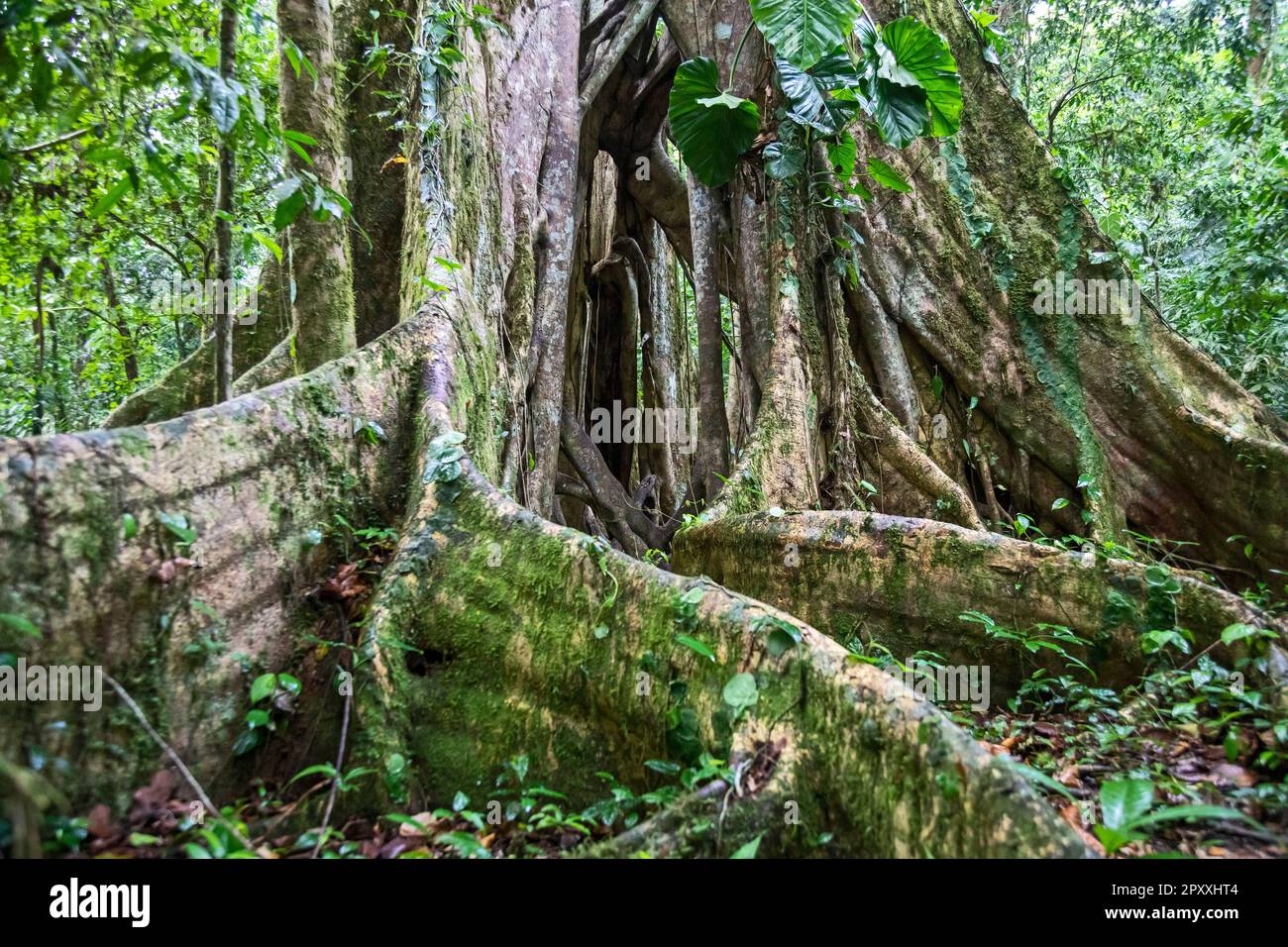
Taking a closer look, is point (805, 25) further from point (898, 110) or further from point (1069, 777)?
point (1069, 777)

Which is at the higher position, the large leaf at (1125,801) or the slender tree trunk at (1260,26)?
the slender tree trunk at (1260,26)

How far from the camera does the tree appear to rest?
198 centimetres

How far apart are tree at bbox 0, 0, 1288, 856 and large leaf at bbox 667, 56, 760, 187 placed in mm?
20

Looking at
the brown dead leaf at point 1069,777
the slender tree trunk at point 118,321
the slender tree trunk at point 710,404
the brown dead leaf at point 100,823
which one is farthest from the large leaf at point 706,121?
the slender tree trunk at point 118,321

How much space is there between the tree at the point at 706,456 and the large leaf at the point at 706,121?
0.02 metres

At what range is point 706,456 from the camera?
6.97m

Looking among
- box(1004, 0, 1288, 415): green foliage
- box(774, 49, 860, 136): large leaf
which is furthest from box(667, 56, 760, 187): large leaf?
box(1004, 0, 1288, 415): green foliage

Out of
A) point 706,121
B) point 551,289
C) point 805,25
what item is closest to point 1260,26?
point 805,25

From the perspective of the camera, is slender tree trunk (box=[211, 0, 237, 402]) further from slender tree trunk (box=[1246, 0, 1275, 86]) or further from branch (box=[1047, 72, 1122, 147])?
slender tree trunk (box=[1246, 0, 1275, 86])

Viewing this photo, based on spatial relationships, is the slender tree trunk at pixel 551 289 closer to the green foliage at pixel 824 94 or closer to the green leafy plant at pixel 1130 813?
the green foliage at pixel 824 94

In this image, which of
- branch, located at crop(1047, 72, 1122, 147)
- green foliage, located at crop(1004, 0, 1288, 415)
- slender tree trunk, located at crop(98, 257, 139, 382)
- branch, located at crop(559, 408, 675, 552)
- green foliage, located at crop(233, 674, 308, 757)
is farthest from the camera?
branch, located at crop(1047, 72, 1122, 147)

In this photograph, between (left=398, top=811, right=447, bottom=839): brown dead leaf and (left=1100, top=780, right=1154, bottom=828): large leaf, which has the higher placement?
(left=1100, top=780, right=1154, bottom=828): large leaf

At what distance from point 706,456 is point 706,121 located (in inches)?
116

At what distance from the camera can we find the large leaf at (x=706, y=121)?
4.70 metres
